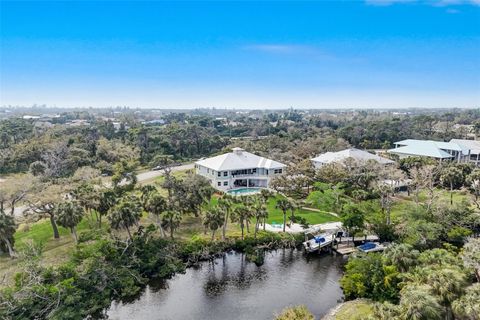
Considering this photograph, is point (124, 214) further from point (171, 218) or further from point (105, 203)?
point (105, 203)

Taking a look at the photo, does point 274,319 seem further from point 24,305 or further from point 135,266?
point 24,305

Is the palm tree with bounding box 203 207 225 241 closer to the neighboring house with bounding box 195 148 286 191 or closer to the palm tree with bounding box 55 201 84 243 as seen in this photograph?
the palm tree with bounding box 55 201 84 243

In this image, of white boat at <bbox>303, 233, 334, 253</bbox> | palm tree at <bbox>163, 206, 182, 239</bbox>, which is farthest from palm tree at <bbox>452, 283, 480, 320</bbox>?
palm tree at <bbox>163, 206, 182, 239</bbox>

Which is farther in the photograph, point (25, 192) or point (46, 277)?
point (25, 192)

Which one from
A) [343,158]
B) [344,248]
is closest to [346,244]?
[344,248]

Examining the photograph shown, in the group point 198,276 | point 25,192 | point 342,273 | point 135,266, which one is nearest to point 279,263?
point 342,273

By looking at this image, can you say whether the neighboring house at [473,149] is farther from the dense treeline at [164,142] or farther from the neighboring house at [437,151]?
the dense treeline at [164,142]
